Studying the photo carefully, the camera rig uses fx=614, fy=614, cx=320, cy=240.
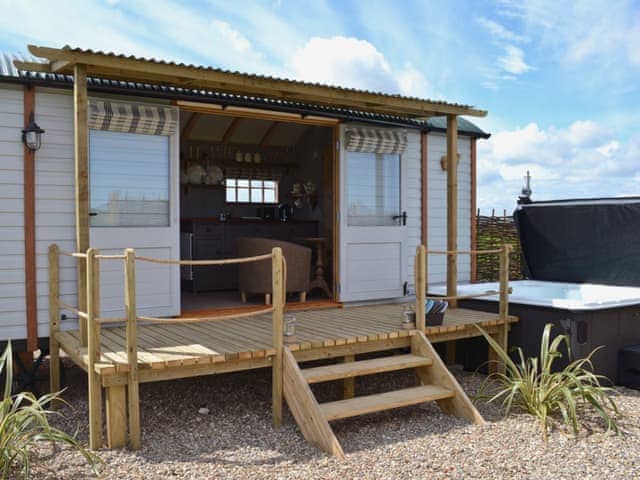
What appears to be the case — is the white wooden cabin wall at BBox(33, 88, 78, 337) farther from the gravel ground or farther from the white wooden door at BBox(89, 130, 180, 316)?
the gravel ground

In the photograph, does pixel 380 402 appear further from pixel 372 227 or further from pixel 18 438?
pixel 372 227

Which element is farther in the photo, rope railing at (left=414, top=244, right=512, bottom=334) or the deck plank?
rope railing at (left=414, top=244, right=512, bottom=334)

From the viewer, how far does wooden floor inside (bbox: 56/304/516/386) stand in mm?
4156

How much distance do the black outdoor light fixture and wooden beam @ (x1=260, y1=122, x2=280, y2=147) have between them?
169 inches

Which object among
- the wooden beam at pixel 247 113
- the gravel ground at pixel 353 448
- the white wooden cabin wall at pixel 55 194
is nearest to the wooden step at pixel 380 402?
the gravel ground at pixel 353 448

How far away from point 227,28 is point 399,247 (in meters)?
3.02

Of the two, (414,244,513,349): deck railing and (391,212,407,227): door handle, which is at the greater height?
(391,212,407,227): door handle

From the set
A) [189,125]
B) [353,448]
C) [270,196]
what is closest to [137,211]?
[353,448]

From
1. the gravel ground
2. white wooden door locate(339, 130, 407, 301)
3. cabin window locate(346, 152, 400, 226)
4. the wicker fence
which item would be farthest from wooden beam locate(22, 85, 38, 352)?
the wicker fence

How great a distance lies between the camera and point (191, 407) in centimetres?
493

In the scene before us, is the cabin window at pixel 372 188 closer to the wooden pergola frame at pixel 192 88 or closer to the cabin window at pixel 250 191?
the wooden pergola frame at pixel 192 88

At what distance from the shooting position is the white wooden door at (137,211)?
17.6ft

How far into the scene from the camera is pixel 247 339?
15.8 feet

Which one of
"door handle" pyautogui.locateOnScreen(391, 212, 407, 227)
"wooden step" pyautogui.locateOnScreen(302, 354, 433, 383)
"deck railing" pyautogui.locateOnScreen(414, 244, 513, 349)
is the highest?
"door handle" pyautogui.locateOnScreen(391, 212, 407, 227)
